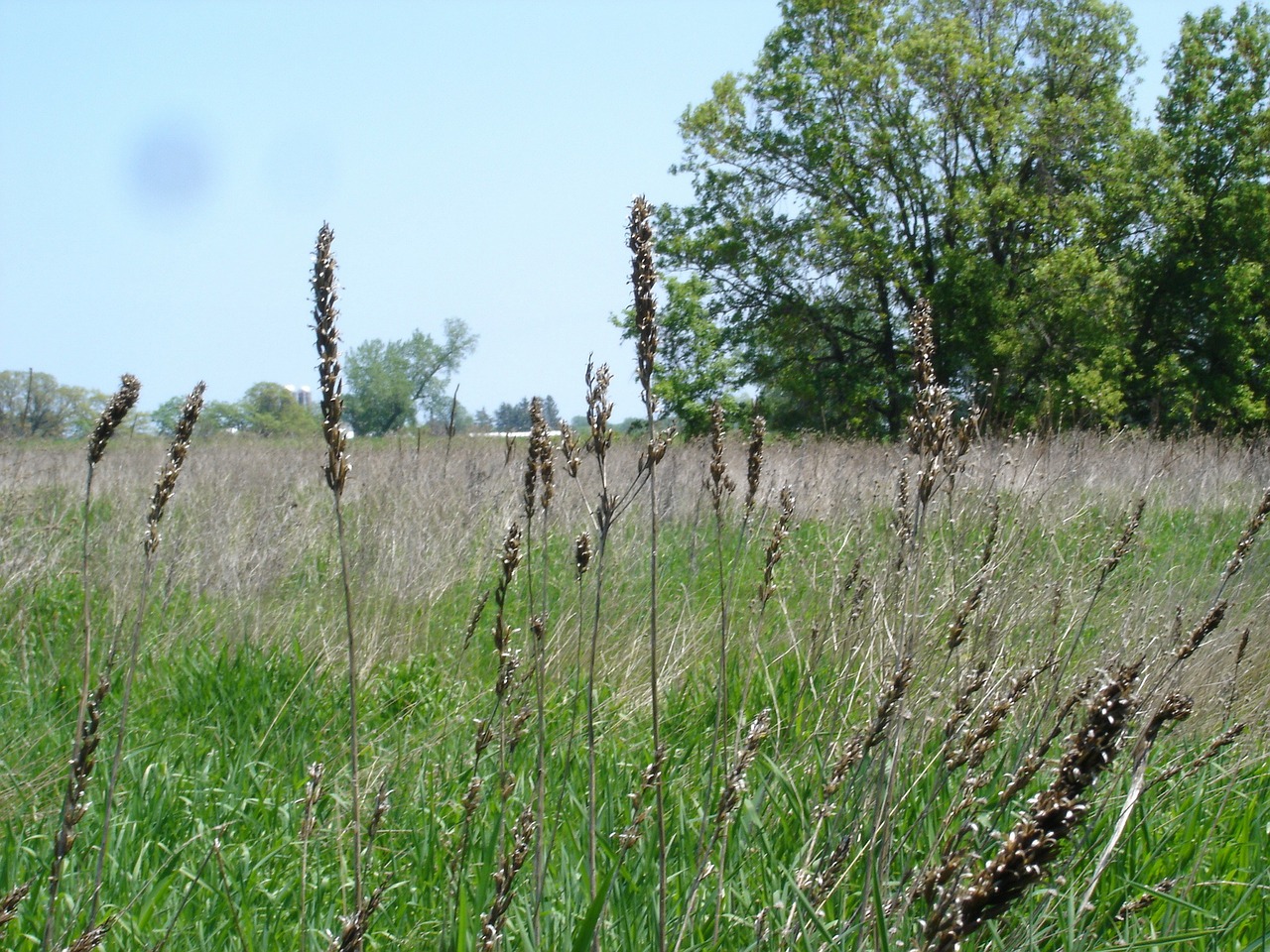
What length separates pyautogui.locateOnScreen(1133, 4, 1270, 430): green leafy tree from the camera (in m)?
23.1

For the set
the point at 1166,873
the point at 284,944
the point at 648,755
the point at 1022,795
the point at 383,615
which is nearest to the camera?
the point at 284,944

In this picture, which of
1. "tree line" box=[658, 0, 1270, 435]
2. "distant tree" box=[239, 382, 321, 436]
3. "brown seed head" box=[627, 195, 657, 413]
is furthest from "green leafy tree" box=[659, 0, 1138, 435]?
"brown seed head" box=[627, 195, 657, 413]

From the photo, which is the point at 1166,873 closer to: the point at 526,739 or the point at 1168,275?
the point at 526,739

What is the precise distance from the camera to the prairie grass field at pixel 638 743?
158cm

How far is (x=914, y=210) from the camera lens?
24906 millimetres

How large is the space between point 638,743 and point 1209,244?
25682 mm

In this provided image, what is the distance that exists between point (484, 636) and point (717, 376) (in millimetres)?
20545

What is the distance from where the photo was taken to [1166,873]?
2297mm

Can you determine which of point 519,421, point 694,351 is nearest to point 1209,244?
point 694,351

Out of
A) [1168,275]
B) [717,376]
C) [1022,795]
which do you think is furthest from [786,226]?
[1022,795]

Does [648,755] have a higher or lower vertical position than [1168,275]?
lower

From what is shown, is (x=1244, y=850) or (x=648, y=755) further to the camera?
(x=648, y=755)

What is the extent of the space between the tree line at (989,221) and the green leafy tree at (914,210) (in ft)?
0.20

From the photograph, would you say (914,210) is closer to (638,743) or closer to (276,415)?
(638,743)
